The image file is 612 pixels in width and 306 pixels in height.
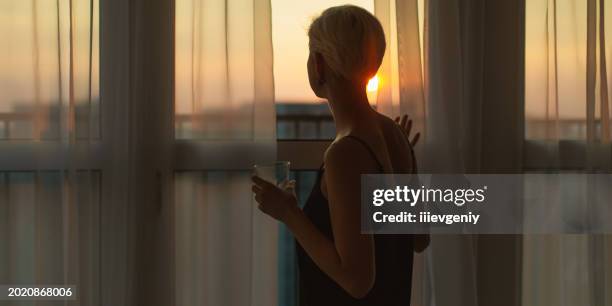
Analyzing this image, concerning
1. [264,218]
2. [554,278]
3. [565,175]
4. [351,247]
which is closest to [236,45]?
[264,218]

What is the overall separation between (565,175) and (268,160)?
0.95 meters

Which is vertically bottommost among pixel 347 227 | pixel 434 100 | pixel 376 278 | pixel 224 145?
pixel 376 278

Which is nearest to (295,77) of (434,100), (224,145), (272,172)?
(224,145)

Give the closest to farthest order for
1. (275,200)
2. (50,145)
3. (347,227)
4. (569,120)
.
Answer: (347,227) → (275,200) → (50,145) → (569,120)

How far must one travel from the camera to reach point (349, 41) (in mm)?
941

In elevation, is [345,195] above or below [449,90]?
below

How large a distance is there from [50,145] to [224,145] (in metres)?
0.50

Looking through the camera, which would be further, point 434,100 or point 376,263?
point 434,100

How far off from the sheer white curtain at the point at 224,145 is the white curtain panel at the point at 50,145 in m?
0.25

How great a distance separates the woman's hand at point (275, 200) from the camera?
0.99 metres

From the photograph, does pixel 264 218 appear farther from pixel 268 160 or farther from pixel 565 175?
pixel 565 175

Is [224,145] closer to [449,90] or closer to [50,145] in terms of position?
[50,145]

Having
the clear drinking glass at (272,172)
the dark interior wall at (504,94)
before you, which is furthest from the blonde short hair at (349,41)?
the dark interior wall at (504,94)

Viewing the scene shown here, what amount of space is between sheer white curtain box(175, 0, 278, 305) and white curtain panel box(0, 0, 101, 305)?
9.9 inches
